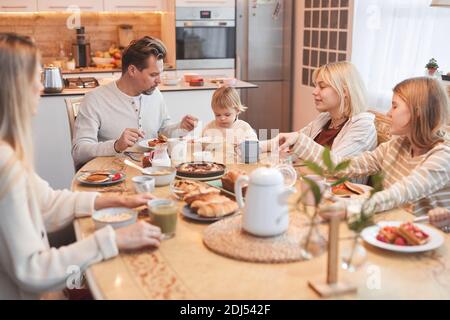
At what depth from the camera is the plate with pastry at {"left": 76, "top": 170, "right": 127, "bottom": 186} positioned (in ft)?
7.06

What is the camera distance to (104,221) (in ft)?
5.48

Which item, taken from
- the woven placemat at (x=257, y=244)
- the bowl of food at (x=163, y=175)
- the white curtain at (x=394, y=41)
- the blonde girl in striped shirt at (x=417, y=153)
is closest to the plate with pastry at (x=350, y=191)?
the blonde girl in striped shirt at (x=417, y=153)

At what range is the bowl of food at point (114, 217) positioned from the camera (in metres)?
1.66

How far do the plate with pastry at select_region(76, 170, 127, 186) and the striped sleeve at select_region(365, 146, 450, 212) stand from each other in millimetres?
973

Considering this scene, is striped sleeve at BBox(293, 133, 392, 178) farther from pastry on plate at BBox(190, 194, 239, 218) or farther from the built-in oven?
the built-in oven

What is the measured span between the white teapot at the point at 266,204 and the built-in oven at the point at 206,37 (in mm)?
4361

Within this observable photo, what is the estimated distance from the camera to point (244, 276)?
1.40 m

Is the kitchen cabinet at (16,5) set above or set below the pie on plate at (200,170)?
above

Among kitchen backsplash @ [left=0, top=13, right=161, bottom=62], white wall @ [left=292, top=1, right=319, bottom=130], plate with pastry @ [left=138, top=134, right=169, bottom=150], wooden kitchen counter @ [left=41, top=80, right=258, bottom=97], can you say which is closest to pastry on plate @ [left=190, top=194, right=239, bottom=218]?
plate with pastry @ [left=138, top=134, right=169, bottom=150]

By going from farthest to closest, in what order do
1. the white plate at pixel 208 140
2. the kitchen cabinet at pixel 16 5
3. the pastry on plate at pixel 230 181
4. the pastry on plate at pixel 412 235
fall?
1. the kitchen cabinet at pixel 16 5
2. the white plate at pixel 208 140
3. the pastry on plate at pixel 230 181
4. the pastry on plate at pixel 412 235

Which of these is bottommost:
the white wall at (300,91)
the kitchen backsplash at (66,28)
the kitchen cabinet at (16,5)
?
the white wall at (300,91)

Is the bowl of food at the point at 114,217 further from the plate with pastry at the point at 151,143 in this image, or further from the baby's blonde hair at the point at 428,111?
the baby's blonde hair at the point at 428,111

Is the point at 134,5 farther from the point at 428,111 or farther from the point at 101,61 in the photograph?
the point at 428,111

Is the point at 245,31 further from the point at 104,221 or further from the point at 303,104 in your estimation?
the point at 104,221
